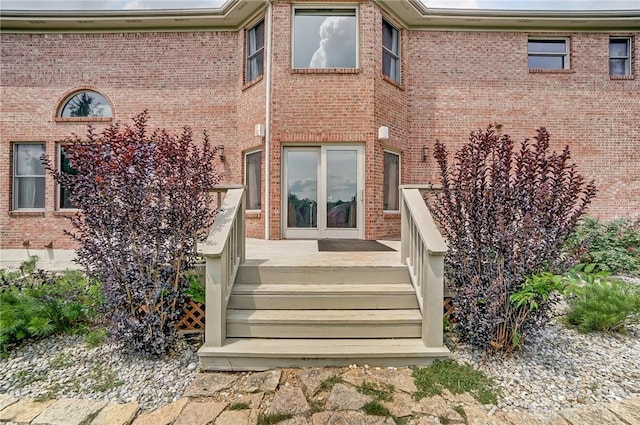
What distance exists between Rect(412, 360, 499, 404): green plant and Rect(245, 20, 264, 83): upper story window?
6.79 metres

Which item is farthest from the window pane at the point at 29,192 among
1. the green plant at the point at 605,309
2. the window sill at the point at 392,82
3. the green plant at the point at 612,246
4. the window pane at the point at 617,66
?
the window pane at the point at 617,66

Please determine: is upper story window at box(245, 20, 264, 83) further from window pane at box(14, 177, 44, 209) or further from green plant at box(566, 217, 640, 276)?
green plant at box(566, 217, 640, 276)

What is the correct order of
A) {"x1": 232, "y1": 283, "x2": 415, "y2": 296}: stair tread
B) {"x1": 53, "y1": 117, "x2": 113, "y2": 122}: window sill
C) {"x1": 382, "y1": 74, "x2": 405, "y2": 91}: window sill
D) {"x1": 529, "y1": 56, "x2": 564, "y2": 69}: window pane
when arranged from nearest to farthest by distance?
{"x1": 232, "y1": 283, "x2": 415, "y2": 296}: stair tread → {"x1": 382, "y1": 74, "x2": 405, "y2": 91}: window sill → {"x1": 53, "y1": 117, "x2": 113, "y2": 122}: window sill → {"x1": 529, "y1": 56, "x2": 564, "y2": 69}: window pane

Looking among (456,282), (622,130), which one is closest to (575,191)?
(456,282)

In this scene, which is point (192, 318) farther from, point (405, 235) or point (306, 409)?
point (405, 235)

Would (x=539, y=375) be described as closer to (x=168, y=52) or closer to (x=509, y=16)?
(x=509, y=16)

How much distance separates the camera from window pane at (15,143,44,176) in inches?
302

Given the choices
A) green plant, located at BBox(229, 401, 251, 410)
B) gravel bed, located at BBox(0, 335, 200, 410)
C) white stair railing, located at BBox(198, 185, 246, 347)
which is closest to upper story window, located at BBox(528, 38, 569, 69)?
white stair railing, located at BBox(198, 185, 246, 347)

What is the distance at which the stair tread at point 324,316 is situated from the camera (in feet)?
9.41

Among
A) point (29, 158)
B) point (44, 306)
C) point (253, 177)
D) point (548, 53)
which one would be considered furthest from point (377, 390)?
point (29, 158)

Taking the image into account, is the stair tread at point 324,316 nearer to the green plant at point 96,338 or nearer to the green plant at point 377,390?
the green plant at point 377,390

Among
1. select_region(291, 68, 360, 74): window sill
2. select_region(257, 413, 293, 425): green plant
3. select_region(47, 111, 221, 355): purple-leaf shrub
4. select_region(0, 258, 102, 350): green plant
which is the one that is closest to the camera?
select_region(257, 413, 293, 425): green plant

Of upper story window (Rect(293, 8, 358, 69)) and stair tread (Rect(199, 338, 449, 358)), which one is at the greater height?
upper story window (Rect(293, 8, 358, 69))

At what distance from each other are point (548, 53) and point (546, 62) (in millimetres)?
223
